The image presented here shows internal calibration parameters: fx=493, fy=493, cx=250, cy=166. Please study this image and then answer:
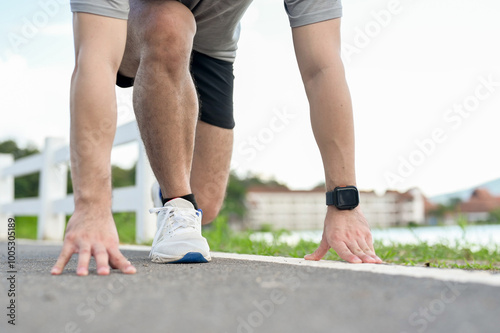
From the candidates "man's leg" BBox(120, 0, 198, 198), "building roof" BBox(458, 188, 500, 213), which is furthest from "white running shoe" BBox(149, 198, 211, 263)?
"building roof" BBox(458, 188, 500, 213)

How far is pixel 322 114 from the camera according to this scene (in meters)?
1.75

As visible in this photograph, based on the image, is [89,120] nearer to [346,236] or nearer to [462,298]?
[346,236]

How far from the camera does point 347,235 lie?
1.61m

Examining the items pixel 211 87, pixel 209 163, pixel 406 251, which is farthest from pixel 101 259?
pixel 406 251

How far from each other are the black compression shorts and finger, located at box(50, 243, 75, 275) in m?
1.41

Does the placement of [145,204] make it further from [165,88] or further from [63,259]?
[63,259]

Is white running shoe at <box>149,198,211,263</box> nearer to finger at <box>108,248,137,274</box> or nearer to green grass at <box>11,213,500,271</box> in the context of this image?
finger at <box>108,248,137,274</box>

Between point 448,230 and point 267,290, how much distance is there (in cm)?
270

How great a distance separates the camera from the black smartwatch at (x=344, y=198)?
5.37 ft

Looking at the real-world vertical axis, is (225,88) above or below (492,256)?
above

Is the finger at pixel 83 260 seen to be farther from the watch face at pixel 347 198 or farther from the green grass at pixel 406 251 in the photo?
the green grass at pixel 406 251

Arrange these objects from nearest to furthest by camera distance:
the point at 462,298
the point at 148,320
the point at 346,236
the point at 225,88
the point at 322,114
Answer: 1. the point at 148,320
2. the point at 462,298
3. the point at 346,236
4. the point at 322,114
5. the point at 225,88

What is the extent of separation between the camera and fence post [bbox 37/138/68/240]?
543 centimetres

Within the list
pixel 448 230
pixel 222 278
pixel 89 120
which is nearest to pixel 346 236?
pixel 222 278
